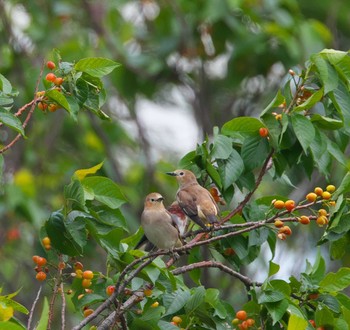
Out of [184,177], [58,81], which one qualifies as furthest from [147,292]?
[184,177]

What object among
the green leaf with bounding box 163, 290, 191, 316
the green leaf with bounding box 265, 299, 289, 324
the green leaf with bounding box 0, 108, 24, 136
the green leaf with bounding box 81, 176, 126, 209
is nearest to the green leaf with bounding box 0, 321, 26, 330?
the green leaf with bounding box 0, 108, 24, 136

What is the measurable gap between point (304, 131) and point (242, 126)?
14.5 inches

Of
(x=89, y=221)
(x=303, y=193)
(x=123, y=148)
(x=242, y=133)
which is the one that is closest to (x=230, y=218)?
(x=242, y=133)

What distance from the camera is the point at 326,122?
4785mm

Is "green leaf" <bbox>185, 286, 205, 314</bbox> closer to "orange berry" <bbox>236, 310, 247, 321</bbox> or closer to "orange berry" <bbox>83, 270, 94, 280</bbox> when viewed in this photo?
"orange berry" <bbox>236, 310, 247, 321</bbox>

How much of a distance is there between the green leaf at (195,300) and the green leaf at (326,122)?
962 millimetres

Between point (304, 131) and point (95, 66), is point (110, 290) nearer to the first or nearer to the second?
point (95, 66)

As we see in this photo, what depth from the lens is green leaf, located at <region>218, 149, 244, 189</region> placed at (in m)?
4.74

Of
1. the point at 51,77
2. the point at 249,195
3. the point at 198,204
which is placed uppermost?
the point at 51,77

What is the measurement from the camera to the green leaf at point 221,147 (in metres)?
4.73

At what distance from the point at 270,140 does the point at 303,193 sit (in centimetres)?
430

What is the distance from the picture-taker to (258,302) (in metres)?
4.39

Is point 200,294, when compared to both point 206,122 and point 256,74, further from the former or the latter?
point 256,74

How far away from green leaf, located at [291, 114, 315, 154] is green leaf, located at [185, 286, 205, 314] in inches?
30.2
